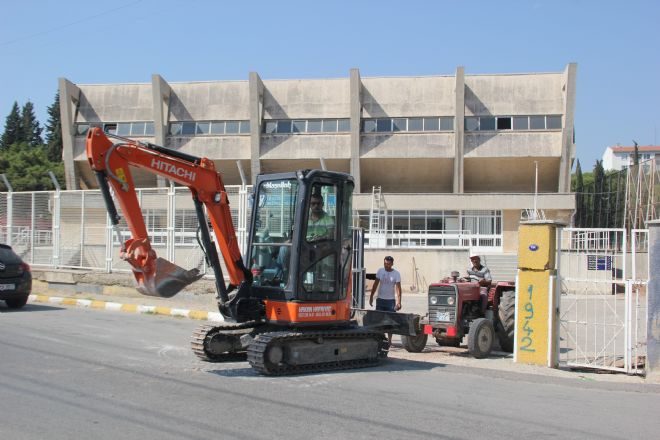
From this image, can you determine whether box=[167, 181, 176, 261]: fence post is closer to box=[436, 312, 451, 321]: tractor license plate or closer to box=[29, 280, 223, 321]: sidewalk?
box=[29, 280, 223, 321]: sidewalk

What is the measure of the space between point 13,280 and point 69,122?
113 feet

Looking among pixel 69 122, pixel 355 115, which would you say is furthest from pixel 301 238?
pixel 69 122

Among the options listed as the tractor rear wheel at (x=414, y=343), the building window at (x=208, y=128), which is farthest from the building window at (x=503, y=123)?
the tractor rear wheel at (x=414, y=343)

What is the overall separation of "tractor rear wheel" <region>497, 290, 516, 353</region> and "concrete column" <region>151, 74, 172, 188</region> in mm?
35694

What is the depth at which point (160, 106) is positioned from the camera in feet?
148

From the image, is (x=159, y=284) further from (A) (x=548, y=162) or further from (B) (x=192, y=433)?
(A) (x=548, y=162)

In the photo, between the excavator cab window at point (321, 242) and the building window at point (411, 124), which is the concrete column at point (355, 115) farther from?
the excavator cab window at point (321, 242)

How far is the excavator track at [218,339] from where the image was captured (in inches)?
343

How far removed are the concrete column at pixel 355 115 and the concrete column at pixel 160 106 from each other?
13.2m

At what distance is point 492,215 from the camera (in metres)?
40.1

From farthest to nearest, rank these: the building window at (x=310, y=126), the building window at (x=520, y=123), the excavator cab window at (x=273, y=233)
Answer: the building window at (x=310, y=126) < the building window at (x=520, y=123) < the excavator cab window at (x=273, y=233)

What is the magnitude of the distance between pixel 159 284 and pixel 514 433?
4.54m

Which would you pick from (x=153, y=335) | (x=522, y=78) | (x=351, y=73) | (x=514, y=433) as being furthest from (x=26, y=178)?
(x=514, y=433)

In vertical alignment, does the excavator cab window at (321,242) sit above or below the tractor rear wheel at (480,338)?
A: above
